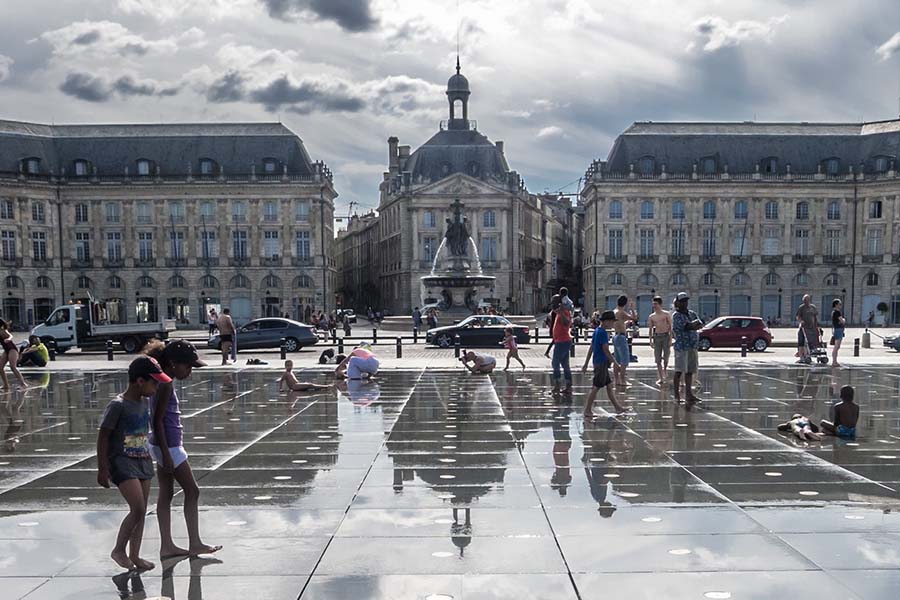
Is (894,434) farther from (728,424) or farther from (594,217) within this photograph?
(594,217)

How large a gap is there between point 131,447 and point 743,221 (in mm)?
76045

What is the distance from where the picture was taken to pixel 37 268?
71.3 metres

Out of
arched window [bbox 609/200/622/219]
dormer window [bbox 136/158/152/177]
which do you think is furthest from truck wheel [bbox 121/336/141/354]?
arched window [bbox 609/200/622/219]

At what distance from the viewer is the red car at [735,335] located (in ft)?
Result: 108

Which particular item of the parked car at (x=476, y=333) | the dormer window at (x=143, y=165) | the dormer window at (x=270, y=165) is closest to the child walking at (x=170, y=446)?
the parked car at (x=476, y=333)

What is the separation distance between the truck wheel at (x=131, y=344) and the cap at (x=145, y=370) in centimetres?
2955

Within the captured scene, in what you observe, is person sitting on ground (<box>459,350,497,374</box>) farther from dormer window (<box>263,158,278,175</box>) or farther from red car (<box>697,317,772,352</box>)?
dormer window (<box>263,158,278,175</box>)

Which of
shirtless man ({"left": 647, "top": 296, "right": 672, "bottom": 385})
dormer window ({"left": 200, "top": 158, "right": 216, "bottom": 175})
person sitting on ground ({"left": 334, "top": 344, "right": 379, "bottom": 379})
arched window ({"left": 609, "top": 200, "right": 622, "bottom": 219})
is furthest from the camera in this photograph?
arched window ({"left": 609, "top": 200, "right": 622, "bottom": 219})

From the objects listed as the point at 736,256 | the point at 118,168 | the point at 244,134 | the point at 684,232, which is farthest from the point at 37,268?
the point at 736,256

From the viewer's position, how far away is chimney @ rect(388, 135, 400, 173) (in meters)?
96.1

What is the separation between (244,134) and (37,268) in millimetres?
22129

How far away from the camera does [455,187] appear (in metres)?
Answer: 81.3

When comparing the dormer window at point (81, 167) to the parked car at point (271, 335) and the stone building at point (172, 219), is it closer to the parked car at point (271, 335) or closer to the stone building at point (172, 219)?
the stone building at point (172, 219)

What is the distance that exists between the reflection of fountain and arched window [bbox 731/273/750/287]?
1510 inches
